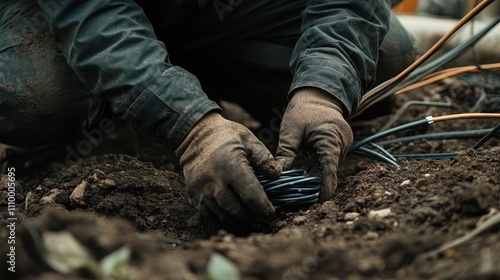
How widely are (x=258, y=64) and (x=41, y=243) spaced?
151 centimetres

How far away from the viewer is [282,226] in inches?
69.1

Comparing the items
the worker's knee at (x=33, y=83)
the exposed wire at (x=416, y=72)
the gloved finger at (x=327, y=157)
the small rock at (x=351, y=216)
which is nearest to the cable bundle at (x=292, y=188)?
the gloved finger at (x=327, y=157)

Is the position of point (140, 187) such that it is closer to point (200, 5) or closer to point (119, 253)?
point (200, 5)

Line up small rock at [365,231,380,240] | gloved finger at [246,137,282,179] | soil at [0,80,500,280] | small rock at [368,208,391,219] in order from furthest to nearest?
gloved finger at [246,137,282,179] → small rock at [368,208,391,219] → small rock at [365,231,380,240] → soil at [0,80,500,280]

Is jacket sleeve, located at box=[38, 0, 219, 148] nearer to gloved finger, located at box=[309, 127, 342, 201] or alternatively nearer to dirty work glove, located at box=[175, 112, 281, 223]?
dirty work glove, located at box=[175, 112, 281, 223]

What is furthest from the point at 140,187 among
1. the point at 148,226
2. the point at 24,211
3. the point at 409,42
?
the point at 409,42

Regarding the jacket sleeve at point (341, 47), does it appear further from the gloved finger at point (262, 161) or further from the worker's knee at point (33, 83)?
the worker's knee at point (33, 83)

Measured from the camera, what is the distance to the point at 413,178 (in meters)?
1.82

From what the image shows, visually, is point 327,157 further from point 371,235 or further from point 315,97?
point 371,235

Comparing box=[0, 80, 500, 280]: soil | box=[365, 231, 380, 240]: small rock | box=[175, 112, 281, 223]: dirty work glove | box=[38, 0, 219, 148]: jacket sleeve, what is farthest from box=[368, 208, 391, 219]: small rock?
box=[38, 0, 219, 148]: jacket sleeve

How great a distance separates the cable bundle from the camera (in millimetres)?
1747

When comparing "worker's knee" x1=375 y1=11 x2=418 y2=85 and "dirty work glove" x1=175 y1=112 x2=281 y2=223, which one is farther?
"worker's knee" x1=375 y1=11 x2=418 y2=85

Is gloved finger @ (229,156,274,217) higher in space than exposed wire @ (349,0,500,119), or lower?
lower

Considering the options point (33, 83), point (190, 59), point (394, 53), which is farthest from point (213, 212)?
point (394, 53)
